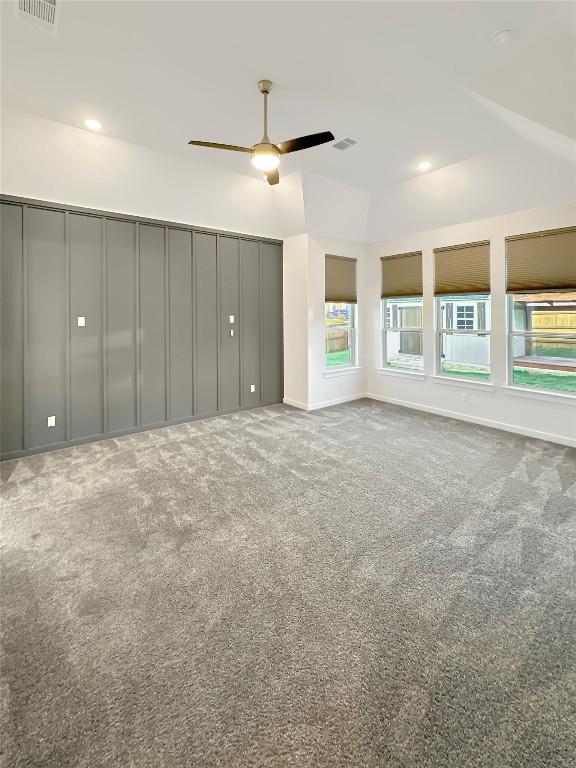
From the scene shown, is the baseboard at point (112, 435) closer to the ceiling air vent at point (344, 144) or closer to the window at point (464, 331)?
the window at point (464, 331)

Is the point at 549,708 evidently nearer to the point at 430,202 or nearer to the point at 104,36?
the point at 104,36

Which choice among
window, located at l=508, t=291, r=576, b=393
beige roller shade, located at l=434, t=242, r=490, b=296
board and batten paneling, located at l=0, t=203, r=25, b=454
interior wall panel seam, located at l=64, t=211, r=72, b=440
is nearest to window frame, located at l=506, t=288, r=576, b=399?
window, located at l=508, t=291, r=576, b=393

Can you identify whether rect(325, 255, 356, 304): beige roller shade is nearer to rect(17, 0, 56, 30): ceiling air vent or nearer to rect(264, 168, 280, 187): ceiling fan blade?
rect(264, 168, 280, 187): ceiling fan blade

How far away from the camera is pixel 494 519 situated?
2973 mm

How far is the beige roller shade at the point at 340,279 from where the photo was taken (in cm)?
657

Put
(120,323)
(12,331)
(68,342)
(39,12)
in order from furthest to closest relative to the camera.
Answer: (120,323) → (68,342) → (12,331) → (39,12)

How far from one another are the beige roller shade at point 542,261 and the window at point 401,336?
6.12 feet

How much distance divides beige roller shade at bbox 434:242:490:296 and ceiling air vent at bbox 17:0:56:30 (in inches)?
203

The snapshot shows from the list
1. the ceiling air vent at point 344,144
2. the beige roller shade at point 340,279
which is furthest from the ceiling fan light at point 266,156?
the beige roller shade at point 340,279

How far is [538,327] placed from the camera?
5.29 metres

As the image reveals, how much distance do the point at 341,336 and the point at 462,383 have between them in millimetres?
2335

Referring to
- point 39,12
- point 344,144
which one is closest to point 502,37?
point 344,144

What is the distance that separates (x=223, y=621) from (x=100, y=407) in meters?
3.80

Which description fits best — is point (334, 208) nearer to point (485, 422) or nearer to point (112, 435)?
point (485, 422)
